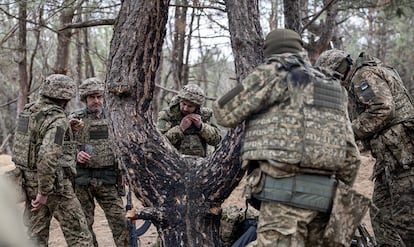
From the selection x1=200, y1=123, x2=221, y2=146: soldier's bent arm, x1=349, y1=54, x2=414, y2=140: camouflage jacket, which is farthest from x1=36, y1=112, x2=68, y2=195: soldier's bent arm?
x1=349, y1=54, x2=414, y2=140: camouflage jacket

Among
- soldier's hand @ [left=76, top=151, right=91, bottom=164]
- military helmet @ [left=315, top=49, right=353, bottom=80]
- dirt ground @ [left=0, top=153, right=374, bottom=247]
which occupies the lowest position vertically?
dirt ground @ [left=0, top=153, right=374, bottom=247]

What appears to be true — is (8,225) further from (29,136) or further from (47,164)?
(29,136)

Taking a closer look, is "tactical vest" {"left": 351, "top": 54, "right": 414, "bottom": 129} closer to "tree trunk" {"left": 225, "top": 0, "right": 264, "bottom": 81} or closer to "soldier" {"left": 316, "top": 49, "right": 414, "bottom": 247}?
"soldier" {"left": 316, "top": 49, "right": 414, "bottom": 247}

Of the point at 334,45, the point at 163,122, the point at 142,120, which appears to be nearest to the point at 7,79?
the point at 334,45

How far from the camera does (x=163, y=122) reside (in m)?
6.54

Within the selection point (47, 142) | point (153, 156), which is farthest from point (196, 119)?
point (153, 156)

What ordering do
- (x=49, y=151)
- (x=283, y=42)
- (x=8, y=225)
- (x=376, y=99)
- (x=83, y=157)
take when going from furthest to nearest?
(x=83, y=157), (x=49, y=151), (x=376, y=99), (x=283, y=42), (x=8, y=225)

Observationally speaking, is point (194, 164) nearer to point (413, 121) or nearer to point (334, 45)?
point (413, 121)

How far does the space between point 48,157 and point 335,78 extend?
2.92 meters

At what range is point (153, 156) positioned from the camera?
14.5 feet

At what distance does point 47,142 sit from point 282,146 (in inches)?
105

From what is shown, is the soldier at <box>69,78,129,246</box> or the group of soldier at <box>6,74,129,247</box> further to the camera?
the soldier at <box>69,78,129,246</box>

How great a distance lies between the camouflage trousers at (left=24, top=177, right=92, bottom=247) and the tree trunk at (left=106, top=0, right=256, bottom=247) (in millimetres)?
1393

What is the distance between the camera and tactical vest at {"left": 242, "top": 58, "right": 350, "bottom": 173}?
3422mm
